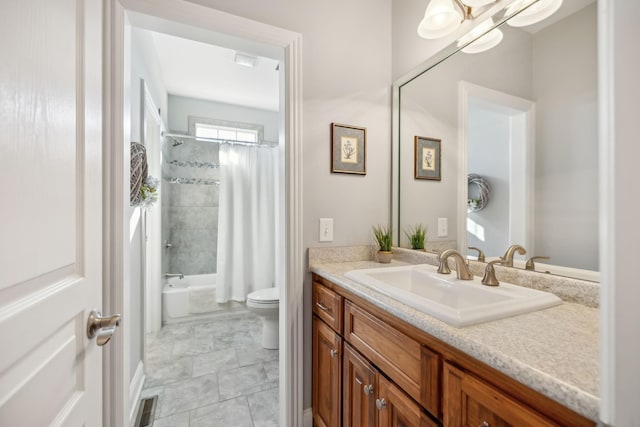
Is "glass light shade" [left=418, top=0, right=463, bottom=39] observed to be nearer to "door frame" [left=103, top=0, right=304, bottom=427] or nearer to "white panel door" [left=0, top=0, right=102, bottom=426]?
"door frame" [left=103, top=0, right=304, bottom=427]

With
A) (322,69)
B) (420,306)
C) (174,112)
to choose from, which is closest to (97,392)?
(420,306)

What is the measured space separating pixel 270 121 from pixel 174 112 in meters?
1.30

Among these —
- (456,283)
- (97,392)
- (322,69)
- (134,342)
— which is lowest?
(134,342)

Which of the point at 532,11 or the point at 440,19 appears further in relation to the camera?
the point at 440,19

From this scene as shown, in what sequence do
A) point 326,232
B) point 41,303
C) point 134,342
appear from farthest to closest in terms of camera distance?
1. point 134,342
2. point 326,232
3. point 41,303

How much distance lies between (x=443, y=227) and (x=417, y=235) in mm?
166

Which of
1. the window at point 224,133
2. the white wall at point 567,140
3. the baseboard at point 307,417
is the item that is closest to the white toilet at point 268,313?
the baseboard at point 307,417

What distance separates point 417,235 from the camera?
1.58m

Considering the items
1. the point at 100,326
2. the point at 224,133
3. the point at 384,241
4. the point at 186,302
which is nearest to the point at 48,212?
the point at 100,326

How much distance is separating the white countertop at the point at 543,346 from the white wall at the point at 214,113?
3.73 meters

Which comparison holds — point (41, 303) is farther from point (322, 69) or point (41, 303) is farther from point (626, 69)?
point (322, 69)

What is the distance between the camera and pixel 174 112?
11.8ft

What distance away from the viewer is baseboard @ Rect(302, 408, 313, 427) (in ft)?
4.73

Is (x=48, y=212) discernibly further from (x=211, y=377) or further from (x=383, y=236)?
(x=211, y=377)
